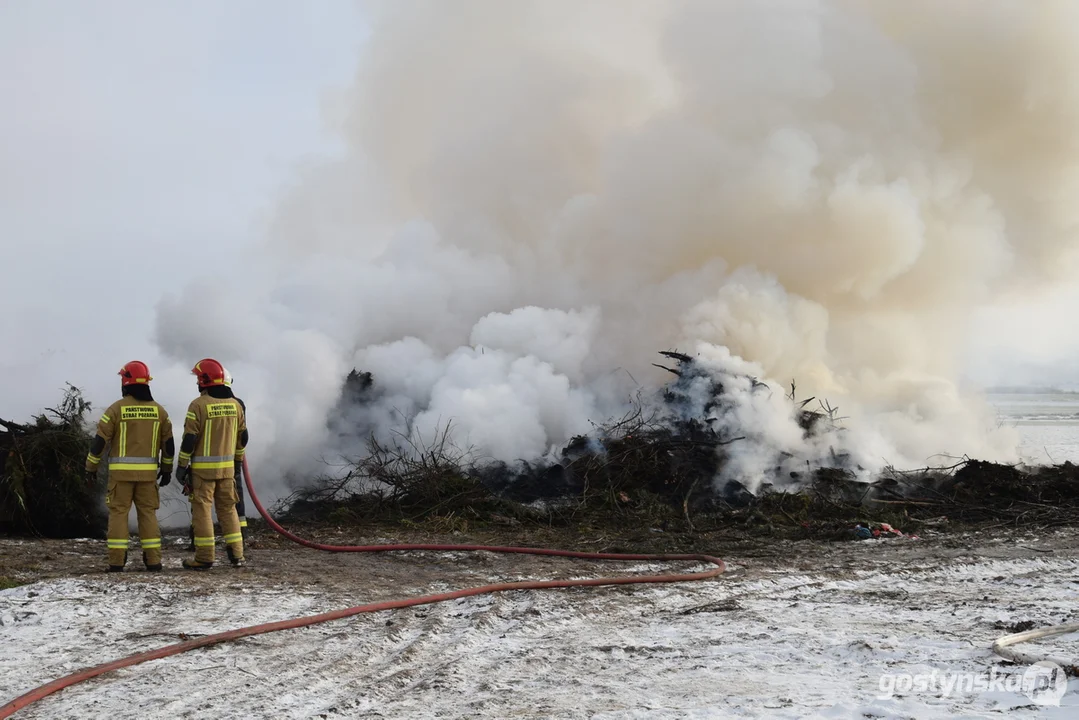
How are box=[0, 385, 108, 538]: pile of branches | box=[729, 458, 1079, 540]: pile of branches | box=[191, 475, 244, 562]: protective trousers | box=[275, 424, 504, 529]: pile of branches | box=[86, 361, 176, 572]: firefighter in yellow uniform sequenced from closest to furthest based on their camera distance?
box=[86, 361, 176, 572]: firefighter in yellow uniform
box=[191, 475, 244, 562]: protective trousers
box=[0, 385, 108, 538]: pile of branches
box=[729, 458, 1079, 540]: pile of branches
box=[275, 424, 504, 529]: pile of branches

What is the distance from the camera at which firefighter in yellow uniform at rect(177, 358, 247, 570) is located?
22.7 ft

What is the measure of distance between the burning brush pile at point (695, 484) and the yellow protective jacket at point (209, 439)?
2.85 meters

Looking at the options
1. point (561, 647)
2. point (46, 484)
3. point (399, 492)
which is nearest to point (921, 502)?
point (399, 492)

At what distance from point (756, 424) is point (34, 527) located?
27.6ft

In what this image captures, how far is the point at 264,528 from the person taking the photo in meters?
9.39

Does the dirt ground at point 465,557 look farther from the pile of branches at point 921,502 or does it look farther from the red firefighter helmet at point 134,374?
the red firefighter helmet at point 134,374

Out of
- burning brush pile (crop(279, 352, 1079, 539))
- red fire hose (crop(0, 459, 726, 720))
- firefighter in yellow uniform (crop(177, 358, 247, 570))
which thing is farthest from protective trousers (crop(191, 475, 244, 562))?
burning brush pile (crop(279, 352, 1079, 539))

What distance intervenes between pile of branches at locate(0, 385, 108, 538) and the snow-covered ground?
10.3 ft

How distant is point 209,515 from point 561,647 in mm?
3621

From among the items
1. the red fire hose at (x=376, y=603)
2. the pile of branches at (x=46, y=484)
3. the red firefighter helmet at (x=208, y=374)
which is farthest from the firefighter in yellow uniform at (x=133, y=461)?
the pile of branches at (x=46, y=484)

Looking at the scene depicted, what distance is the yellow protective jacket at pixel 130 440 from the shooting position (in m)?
6.75

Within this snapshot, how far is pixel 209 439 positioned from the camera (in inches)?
277

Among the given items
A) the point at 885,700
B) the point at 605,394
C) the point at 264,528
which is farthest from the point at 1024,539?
the point at 264,528

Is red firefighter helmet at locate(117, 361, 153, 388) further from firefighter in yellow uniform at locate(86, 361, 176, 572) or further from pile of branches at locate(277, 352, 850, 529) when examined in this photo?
pile of branches at locate(277, 352, 850, 529)
